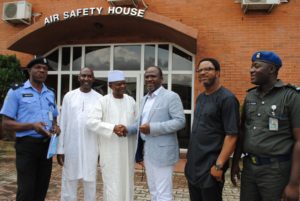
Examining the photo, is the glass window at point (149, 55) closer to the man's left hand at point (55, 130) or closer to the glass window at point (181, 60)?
the glass window at point (181, 60)

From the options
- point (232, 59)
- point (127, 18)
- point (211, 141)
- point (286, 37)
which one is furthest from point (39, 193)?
point (286, 37)

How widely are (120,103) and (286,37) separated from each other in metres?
5.78

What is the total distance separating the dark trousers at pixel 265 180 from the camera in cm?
283

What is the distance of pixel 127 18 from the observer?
338 inches

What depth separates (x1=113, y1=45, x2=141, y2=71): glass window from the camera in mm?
9680

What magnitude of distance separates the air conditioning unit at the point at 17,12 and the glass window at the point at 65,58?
132 centimetres

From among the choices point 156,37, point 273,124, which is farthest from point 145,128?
point 156,37

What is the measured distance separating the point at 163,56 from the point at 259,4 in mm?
2795

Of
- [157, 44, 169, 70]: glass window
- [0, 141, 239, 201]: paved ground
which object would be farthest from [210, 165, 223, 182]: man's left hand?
[157, 44, 169, 70]: glass window

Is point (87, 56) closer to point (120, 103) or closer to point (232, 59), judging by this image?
point (232, 59)

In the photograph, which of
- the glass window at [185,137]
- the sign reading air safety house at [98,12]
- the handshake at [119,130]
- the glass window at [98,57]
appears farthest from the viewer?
the glass window at [98,57]

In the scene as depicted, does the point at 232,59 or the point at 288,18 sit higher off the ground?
the point at 288,18

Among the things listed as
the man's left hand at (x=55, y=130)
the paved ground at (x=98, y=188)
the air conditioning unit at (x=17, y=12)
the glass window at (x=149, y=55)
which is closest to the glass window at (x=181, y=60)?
the glass window at (x=149, y=55)

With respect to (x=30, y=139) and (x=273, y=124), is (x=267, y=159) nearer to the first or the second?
(x=273, y=124)
